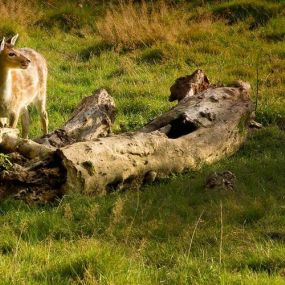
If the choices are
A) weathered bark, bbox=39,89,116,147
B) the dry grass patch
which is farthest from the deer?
the dry grass patch

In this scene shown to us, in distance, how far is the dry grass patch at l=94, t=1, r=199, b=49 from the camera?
52.7 feet

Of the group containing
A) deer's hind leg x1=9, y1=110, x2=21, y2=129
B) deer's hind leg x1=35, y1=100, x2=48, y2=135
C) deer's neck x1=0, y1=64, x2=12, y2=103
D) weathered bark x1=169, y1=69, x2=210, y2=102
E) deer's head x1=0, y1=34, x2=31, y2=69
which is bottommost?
deer's hind leg x1=35, y1=100, x2=48, y2=135

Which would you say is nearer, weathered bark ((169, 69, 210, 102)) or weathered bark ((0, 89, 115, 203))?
weathered bark ((0, 89, 115, 203))

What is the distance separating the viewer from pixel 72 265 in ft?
17.7

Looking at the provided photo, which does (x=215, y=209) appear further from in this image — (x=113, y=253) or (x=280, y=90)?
(x=280, y=90)

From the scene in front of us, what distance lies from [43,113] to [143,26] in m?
6.08

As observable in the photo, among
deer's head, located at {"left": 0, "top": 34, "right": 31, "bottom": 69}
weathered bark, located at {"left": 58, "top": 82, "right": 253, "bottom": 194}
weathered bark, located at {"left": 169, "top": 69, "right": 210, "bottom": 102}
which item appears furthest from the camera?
weathered bark, located at {"left": 169, "top": 69, "right": 210, "bottom": 102}

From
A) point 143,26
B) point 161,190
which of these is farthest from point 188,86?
point 143,26

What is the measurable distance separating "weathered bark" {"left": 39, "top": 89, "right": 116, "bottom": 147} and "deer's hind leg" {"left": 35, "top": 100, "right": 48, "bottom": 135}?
168cm

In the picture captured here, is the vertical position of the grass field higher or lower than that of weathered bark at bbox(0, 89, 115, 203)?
lower

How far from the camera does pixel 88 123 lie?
8.98 meters

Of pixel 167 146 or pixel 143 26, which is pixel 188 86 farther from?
pixel 143 26

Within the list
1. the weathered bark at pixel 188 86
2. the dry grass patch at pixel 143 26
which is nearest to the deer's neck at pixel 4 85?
the weathered bark at pixel 188 86

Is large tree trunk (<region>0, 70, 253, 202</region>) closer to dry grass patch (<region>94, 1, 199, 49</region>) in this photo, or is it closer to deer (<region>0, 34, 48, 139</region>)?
deer (<region>0, 34, 48, 139</region>)
